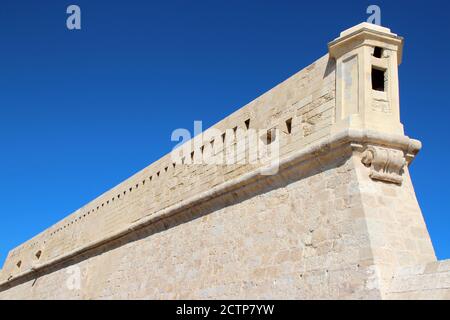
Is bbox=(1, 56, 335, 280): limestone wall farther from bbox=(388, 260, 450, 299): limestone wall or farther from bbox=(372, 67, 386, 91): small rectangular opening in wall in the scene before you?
bbox=(388, 260, 450, 299): limestone wall

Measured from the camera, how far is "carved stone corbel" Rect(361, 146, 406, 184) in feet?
16.2

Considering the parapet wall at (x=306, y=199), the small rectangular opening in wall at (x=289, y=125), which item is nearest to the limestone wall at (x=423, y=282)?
the parapet wall at (x=306, y=199)

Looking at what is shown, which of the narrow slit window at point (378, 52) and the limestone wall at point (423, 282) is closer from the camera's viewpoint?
the limestone wall at point (423, 282)

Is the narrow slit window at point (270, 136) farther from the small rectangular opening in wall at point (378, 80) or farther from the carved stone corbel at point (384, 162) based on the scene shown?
the carved stone corbel at point (384, 162)

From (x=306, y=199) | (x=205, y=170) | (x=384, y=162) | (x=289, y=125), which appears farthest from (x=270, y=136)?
(x=384, y=162)

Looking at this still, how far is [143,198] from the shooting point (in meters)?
9.35

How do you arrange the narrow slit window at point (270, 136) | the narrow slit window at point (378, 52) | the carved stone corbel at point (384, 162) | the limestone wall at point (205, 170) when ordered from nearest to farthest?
1. the carved stone corbel at point (384, 162)
2. the narrow slit window at point (378, 52)
3. the limestone wall at point (205, 170)
4. the narrow slit window at point (270, 136)

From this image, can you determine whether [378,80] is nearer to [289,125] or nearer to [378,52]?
[378,52]

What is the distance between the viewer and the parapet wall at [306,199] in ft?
15.5

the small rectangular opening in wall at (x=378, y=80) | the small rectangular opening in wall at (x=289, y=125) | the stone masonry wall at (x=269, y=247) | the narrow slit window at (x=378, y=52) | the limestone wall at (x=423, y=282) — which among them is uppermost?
the narrow slit window at (x=378, y=52)

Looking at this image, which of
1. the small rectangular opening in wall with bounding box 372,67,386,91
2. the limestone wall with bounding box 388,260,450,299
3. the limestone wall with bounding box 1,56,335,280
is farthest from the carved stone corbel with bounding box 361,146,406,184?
the limestone wall with bounding box 388,260,450,299

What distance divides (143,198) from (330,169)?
481 cm
